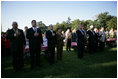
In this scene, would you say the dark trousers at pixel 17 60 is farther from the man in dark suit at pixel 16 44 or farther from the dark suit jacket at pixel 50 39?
the dark suit jacket at pixel 50 39

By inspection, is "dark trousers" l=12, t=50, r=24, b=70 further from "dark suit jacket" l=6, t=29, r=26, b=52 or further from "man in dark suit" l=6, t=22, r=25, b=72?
"dark suit jacket" l=6, t=29, r=26, b=52

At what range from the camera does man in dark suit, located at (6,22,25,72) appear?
423 cm

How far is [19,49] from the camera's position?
4422 millimetres

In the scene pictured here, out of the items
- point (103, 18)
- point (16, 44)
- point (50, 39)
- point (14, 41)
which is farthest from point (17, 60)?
point (103, 18)

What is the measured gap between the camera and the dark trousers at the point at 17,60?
171 inches

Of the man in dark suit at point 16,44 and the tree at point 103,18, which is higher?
the tree at point 103,18

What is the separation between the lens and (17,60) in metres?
4.50

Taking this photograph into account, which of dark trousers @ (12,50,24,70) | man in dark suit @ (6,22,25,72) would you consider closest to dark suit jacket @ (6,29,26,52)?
man in dark suit @ (6,22,25,72)

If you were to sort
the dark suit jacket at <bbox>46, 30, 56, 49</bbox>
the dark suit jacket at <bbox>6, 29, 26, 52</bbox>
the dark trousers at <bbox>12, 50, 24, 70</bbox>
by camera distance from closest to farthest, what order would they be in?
1. the dark suit jacket at <bbox>6, 29, 26, 52</bbox>
2. the dark trousers at <bbox>12, 50, 24, 70</bbox>
3. the dark suit jacket at <bbox>46, 30, 56, 49</bbox>

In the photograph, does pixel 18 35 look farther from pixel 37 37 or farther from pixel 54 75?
pixel 54 75

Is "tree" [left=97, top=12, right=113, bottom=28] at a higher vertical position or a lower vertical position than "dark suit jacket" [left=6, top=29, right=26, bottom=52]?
higher

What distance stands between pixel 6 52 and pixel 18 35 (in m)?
4.66

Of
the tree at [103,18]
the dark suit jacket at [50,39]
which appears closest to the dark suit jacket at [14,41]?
the dark suit jacket at [50,39]

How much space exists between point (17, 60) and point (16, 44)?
73 cm
